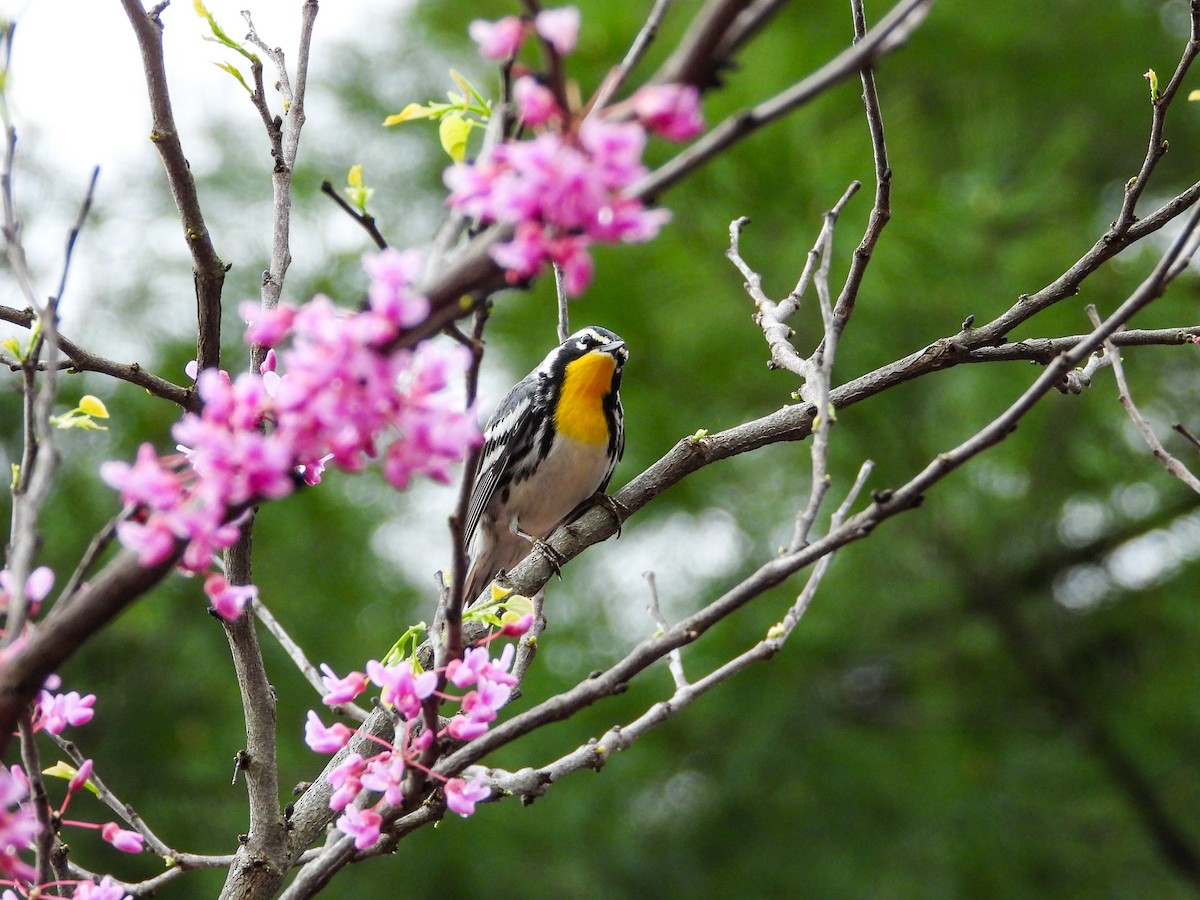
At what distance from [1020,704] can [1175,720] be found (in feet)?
1.83

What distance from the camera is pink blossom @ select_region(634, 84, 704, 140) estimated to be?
0.74m

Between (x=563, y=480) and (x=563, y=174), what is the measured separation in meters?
2.58

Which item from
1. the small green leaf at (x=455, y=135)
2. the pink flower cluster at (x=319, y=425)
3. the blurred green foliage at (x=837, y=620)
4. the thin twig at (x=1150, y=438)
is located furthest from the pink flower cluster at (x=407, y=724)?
the blurred green foliage at (x=837, y=620)

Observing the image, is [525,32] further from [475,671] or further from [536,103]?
[475,671]

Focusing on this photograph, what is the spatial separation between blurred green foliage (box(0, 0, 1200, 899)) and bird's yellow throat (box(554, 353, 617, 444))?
2.71 feet

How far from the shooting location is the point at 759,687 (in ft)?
14.1

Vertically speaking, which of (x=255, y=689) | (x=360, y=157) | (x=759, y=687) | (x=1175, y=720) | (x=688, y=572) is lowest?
(x=255, y=689)

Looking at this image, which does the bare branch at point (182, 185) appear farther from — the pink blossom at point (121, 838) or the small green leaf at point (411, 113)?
the pink blossom at point (121, 838)

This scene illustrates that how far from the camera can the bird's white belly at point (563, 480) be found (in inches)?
130

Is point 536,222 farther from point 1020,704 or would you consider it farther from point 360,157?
point 360,157

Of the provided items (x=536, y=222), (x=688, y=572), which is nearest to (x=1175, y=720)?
(x=688, y=572)

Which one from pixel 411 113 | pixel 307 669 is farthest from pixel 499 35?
pixel 307 669

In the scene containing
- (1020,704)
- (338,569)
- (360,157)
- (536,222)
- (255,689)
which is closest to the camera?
(536,222)

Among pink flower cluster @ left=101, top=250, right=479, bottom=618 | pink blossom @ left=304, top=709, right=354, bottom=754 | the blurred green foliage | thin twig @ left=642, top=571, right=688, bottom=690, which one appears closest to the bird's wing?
the blurred green foliage
